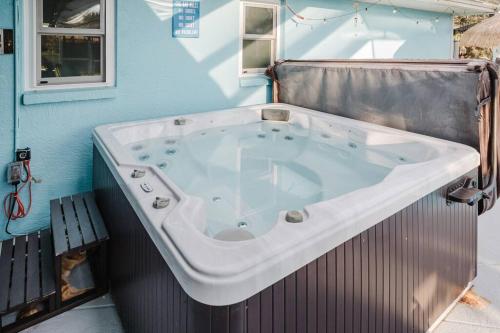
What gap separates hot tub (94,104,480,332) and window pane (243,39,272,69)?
2.80 feet

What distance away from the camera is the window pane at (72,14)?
2.47 m

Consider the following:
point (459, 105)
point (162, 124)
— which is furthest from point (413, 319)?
point (162, 124)

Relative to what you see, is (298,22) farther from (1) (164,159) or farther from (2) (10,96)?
(2) (10,96)

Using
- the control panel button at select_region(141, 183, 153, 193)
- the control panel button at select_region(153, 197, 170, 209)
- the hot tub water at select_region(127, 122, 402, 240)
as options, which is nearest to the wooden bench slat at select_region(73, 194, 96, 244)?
the hot tub water at select_region(127, 122, 402, 240)

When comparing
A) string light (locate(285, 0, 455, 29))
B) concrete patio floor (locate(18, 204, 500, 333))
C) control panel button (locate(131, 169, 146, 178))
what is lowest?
concrete patio floor (locate(18, 204, 500, 333))

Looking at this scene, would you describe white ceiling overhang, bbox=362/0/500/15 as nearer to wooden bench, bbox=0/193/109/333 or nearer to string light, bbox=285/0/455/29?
string light, bbox=285/0/455/29

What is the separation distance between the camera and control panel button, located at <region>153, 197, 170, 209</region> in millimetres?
1377

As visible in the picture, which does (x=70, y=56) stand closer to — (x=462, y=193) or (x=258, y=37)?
(x=258, y=37)

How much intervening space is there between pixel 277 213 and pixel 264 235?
879 millimetres

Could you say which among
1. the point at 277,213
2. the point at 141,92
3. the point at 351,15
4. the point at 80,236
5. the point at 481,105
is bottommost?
the point at 80,236

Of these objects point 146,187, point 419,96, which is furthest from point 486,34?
point 146,187

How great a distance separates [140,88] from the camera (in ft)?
9.64

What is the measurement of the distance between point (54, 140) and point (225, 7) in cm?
190

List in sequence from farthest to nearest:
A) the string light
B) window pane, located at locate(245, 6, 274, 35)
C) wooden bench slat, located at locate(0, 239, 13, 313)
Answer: the string light, window pane, located at locate(245, 6, 274, 35), wooden bench slat, located at locate(0, 239, 13, 313)
